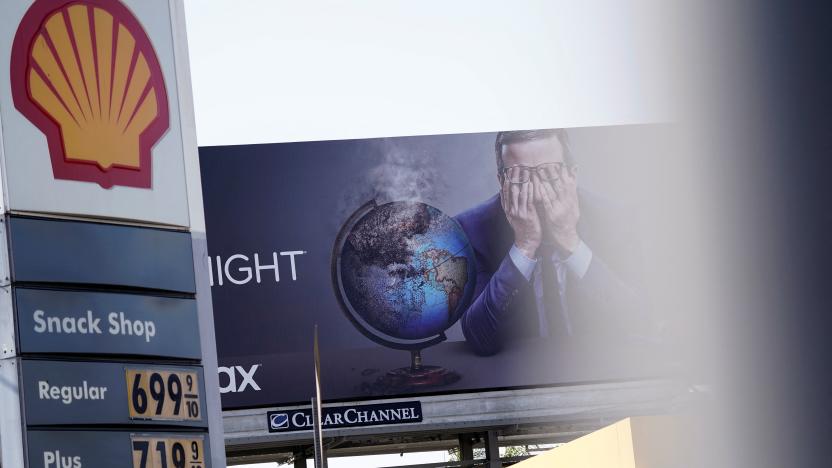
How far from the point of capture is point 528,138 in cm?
2355

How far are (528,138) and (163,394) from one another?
18792 mm

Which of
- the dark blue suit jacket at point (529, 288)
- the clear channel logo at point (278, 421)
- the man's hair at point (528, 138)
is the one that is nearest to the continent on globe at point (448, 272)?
the dark blue suit jacket at point (529, 288)

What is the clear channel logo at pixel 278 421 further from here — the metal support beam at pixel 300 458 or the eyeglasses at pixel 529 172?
the eyeglasses at pixel 529 172

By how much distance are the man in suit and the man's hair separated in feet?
0.07

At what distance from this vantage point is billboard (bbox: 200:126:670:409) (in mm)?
22562

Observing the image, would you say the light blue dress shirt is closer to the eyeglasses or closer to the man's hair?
the eyeglasses

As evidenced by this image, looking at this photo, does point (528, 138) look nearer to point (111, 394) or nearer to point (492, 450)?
point (492, 450)

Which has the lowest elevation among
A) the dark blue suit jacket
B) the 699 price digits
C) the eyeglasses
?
the 699 price digits

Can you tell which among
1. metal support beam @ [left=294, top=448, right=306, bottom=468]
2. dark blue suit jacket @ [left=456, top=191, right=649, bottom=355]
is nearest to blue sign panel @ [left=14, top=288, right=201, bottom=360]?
dark blue suit jacket @ [left=456, top=191, right=649, bottom=355]

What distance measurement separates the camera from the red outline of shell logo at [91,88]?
16.5 feet

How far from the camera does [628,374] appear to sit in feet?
78.2

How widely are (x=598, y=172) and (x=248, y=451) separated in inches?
389

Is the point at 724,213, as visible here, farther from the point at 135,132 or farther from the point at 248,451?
the point at 248,451

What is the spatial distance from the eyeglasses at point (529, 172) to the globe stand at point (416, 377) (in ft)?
13.5
